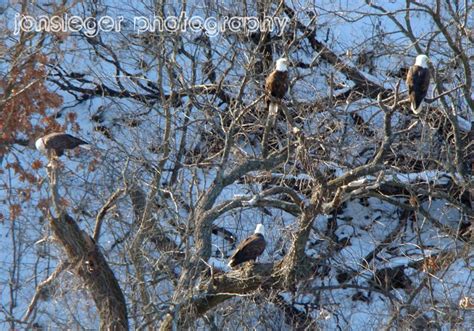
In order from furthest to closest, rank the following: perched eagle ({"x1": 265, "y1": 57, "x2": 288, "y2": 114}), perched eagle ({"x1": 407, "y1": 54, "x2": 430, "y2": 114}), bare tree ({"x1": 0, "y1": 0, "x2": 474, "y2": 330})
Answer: perched eagle ({"x1": 265, "y1": 57, "x2": 288, "y2": 114}) < perched eagle ({"x1": 407, "y1": 54, "x2": 430, "y2": 114}) < bare tree ({"x1": 0, "y1": 0, "x2": 474, "y2": 330})

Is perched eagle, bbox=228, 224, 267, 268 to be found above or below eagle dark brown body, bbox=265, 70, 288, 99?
below

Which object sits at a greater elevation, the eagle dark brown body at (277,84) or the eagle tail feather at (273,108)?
the eagle dark brown body at (277,84)

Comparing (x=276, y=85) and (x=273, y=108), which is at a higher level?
(x=276, y=85)

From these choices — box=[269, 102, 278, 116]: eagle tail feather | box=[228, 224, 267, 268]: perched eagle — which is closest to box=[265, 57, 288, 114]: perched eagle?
box=[269, 102, 278, 116]: eagle tail feather

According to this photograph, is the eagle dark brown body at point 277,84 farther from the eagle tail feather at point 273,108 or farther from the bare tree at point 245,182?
the bare tree at point 245,182

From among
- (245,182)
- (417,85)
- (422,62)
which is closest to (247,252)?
(417,85)

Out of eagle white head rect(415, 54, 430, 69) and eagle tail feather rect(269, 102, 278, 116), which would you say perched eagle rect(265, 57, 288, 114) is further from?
eagle white head rect(415, 54, 430, 69)

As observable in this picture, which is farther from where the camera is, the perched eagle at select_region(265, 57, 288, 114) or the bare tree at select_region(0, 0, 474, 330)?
the perched eagle at select_region(265, 57, 288, 114)

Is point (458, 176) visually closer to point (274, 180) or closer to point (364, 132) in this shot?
point (364, 132)

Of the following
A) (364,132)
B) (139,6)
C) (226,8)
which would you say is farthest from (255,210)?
(139,6)

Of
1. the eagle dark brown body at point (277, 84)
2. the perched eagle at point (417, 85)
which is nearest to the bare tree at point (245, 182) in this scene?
the eagle dark brown body at point (277, 84)

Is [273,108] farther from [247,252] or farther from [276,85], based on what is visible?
[247,252]

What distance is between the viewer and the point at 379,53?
462 inches

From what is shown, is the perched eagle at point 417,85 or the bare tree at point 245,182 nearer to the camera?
the bare tree at point 245,182
